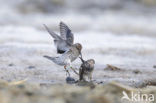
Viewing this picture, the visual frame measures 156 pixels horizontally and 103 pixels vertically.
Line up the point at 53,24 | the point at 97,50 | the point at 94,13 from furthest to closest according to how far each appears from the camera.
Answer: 1. the point at 94,13
2. the point at 53,24
3. the point at 97,50

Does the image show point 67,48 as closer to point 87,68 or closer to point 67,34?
point 67,34

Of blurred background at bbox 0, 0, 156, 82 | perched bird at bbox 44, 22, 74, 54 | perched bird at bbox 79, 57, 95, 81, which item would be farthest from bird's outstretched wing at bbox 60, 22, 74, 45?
blurred background at bbox 0, 0, 156, 82

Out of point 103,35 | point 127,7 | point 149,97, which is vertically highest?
point 127,7

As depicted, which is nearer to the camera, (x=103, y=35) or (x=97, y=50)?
(x=97, y=50)

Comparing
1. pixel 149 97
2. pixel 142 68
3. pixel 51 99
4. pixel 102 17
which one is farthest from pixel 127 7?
pixel 51 99

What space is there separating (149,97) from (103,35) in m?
8.08

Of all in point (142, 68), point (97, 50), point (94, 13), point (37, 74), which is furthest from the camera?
point (94, 13)

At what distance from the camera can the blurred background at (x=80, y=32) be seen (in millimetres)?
9078

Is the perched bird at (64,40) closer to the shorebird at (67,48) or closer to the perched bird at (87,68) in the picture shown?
the shorebird at (67,48)

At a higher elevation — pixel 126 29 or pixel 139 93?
pixel 126 29

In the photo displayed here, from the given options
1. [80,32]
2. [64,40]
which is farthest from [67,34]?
[80,32]

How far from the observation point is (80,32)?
13.7 metres

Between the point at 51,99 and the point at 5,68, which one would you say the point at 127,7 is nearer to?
the point at 5,68

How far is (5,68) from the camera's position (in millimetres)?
8117
